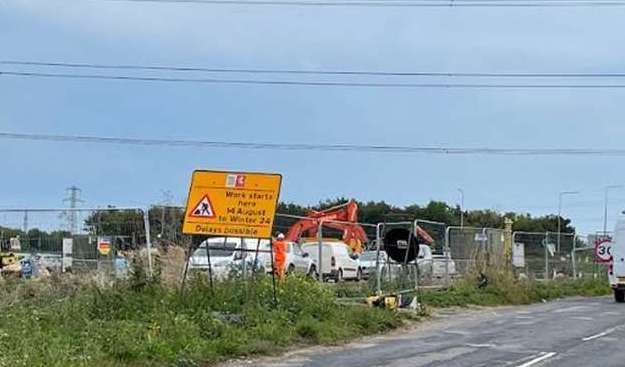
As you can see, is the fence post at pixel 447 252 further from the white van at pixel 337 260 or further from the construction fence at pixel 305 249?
the white van at pixel 337 260

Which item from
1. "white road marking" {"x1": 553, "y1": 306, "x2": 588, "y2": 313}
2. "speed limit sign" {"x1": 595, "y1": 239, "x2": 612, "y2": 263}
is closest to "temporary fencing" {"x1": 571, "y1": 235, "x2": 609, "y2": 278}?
"speed limit sign" {"x1": 595, "y1": 239, "x2": 612, "y2": 263}

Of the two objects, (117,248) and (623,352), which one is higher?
(117,248)

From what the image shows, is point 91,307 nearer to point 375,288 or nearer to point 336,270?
point 375,288

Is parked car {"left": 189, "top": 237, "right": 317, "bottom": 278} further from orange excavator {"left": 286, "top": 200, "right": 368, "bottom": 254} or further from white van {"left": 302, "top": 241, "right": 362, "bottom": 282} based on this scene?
white van {"left": 302, "top": 241, "right": 362, "bottom": 282}

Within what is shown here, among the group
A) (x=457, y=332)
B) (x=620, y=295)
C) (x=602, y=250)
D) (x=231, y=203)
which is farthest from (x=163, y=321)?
(x=602, y=250)

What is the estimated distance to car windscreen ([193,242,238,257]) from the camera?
2378 cm

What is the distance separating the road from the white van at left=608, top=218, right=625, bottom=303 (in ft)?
22.5

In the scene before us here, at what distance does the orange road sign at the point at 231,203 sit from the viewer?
20.1m

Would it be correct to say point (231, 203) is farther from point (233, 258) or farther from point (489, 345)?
point (489, 345)

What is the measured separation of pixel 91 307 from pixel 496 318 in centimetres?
1157

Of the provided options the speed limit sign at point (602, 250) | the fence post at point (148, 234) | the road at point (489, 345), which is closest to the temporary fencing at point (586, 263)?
the speed limit sign at point (602, 250)

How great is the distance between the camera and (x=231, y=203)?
66.7 ft

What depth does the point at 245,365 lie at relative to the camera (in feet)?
49.5

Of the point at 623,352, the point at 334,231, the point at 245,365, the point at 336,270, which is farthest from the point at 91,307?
the point at 334,231
